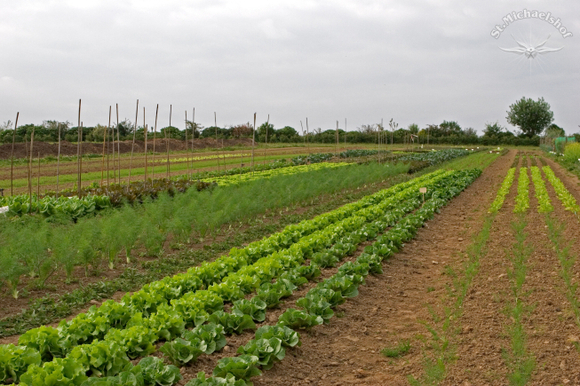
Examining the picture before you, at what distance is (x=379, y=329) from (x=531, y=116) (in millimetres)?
103031

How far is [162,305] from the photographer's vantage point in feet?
19.6

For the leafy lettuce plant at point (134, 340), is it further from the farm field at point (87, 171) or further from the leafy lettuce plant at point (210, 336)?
the farm field at point (87, 171)

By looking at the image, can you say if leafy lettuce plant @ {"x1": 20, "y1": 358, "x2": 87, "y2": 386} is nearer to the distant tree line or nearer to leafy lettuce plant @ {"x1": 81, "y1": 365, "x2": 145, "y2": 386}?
leafy lettuce plant @ {"x1": 81, "y1": 365, "x2": 145, "y2": 386}

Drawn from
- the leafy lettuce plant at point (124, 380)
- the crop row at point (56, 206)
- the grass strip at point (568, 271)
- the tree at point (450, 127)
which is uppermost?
the tree at point (450, 127)

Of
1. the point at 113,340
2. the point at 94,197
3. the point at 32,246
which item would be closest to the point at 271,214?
the point at 94,197

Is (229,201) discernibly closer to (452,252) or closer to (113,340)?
(452,252)

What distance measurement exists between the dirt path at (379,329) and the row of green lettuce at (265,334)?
0.16 metres

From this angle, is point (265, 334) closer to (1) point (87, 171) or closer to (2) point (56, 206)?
(2) point (56, 206)

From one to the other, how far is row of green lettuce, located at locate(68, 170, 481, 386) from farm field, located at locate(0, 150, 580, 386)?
16 mm

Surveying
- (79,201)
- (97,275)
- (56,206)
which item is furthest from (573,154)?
(97,275)

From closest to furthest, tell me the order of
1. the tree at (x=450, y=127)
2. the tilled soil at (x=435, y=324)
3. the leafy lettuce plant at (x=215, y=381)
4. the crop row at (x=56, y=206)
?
the leafy lettuce plant at (x=215, y=381), the tilled soil at (x=435, y=324), the crop row at (x=56, y=206), the tree at (x=450, y=127)

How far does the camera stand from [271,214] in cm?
1499

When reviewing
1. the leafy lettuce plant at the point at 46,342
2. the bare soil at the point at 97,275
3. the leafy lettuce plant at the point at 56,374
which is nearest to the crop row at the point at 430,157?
the bare soil at the point at 97,275

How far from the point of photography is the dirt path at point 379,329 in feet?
16.3
